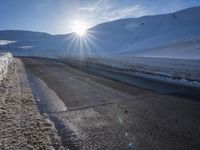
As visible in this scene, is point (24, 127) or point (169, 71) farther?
point (169, 71)

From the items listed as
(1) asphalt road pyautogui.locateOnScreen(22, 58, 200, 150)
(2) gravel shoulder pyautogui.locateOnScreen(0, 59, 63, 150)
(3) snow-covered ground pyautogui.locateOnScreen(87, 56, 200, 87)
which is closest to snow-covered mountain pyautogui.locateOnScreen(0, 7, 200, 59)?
(3) snow-covered ground pyautogui.locateOnScreen(87, 56, 200, 87)

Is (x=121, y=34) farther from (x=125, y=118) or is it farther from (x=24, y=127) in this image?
(x=24, y=127)

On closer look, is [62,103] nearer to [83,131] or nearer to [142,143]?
[83,131]

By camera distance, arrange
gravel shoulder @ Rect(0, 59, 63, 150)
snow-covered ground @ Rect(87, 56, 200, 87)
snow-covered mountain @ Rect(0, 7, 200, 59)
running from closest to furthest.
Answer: gravel shoulder @ Rect(0, 59, 63, 150) → snow-covered ground @ Rect(87, 56, 200, 87) → snow-covered mountain @ Rect(0, 7, 200, 59)

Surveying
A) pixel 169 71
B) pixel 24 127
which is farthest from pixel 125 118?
pixel 169 71

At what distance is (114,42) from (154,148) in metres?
152

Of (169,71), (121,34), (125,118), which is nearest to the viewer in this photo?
(125,118)

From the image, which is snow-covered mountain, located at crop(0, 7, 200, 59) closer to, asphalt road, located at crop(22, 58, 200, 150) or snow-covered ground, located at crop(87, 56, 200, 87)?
snow-covered ground, located at crop(87, 56, 200, 87)

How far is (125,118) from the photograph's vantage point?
7.14 meters

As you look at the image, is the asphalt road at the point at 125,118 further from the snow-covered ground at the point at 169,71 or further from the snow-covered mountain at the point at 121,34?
the snow-covered mountain at the point at 121,34

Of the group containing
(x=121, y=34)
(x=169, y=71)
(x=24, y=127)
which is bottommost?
(x=24, y=127)

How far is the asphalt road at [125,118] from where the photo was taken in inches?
212

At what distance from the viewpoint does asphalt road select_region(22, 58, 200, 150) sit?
539 centimetres

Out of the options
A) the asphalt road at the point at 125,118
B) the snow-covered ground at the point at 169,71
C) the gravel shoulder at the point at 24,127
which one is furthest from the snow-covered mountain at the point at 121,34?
the gravel shoulder at the point at 24,127
